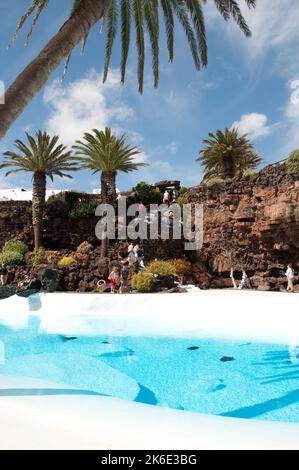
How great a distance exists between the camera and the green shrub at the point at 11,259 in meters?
21.9

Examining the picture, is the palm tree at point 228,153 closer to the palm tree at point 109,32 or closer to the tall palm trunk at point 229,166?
the tall palm trunk at point 229,166

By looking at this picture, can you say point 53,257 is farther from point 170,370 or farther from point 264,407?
point 264,407

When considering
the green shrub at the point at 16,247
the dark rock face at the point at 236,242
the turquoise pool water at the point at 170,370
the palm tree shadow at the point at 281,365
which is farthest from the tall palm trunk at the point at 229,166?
the palm tree shadow at the point at 281,365

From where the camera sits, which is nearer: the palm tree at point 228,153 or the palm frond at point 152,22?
the palm frond at point 152,22

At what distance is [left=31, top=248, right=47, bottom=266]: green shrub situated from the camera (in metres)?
21.9

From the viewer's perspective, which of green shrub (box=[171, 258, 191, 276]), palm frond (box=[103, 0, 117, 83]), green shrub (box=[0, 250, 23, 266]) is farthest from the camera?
green shrub (box=[0, 250, 23, 266])

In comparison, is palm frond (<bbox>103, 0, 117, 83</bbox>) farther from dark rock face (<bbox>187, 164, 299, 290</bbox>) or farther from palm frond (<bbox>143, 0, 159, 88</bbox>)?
dark rock face (<bbox>187, 164, 299, 290</bbox>)

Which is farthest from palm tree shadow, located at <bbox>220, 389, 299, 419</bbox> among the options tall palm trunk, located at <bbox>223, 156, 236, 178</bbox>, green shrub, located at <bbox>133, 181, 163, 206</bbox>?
tall palm trunk, located at <bbox>223, 156, 236, 178</bbox>

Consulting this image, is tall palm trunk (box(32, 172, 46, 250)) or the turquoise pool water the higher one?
tall palm trunk (box(32, 172, 46, 250))

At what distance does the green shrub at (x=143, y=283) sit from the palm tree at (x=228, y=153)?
16149mm

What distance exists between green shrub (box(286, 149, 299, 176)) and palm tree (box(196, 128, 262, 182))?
30.6 feet

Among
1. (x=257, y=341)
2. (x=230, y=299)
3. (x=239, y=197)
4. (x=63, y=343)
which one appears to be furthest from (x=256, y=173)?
(x=63, y=343)

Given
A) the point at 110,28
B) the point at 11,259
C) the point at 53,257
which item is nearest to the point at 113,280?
the point at 53,257

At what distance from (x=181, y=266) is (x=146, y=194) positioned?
7725 mm
